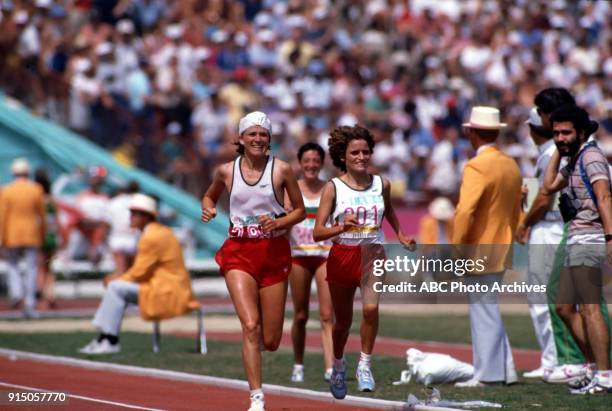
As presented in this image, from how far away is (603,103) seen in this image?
28.4m

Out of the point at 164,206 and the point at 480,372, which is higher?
the point at 164,206

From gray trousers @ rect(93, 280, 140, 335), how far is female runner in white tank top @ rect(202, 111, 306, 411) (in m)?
5.72

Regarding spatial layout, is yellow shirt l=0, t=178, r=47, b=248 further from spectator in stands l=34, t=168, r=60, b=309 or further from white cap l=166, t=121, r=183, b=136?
white cap l=166, t=121, r=183, b=136

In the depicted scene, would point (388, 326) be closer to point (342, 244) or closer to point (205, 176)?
point (205, 176)

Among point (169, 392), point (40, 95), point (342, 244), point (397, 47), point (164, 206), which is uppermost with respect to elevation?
point (397, 47)

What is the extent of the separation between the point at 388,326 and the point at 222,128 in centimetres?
590

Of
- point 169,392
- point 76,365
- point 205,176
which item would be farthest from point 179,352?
point 205,176

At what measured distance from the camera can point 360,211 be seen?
38.2ft

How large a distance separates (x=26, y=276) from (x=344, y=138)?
454 inches

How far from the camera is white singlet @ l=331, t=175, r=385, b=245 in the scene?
11.6m

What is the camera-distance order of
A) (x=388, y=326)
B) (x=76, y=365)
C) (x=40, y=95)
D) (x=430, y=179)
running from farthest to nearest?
(x=430, y=179)
(x=40, y=95)
(x=388, y=326)
(x=76, y=365)

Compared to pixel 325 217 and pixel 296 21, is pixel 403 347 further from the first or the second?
pixel 296 21

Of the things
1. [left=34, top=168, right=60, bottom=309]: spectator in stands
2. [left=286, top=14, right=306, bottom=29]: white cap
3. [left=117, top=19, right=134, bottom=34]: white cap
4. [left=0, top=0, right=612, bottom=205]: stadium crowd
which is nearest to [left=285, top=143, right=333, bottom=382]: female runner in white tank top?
[left=34, top=168, right=60, bottom=309]: spectator in stands

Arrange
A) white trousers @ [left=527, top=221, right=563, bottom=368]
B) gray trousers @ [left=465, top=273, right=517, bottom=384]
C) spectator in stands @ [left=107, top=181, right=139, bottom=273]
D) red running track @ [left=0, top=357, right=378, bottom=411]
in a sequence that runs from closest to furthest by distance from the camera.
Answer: red running track @ [left=0, top=357, right=378, bottom=411]
gray trousers @ [left=465, top=273, right=517, bottom=384]
white trousers @ [left=527, top=221, right=563, bottom=368]
spectator in stands @ [left=107, top=181, right=139, bottom=273]
